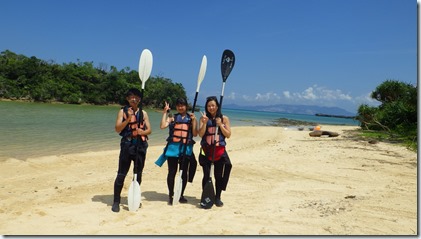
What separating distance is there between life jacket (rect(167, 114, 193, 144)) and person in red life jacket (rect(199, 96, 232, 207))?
0.19m

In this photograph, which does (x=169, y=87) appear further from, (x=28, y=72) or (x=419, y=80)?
(x=419, y=80)

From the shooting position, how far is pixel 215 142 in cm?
465

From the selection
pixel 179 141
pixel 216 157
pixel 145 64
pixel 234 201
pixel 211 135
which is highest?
pixel 145 64

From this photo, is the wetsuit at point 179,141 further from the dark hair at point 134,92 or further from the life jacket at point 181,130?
the dark hair at point 134,92

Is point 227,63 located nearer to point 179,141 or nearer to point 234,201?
point 179,141

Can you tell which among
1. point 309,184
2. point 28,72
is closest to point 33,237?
point 309,184

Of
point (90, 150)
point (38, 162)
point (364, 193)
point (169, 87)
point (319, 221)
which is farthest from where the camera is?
point (169, 87)

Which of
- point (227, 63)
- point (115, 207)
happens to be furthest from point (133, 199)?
point (227, 63)

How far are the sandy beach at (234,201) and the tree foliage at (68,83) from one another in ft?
158

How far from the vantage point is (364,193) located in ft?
18.6

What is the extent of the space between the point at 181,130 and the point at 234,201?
1496mm

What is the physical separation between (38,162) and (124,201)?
4.76 meters

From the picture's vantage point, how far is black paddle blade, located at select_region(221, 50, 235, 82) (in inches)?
219

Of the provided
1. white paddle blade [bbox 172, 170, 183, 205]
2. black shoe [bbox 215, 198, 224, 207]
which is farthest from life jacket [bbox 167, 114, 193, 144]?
black shoe [bbox 215, 198, 224, 207]
